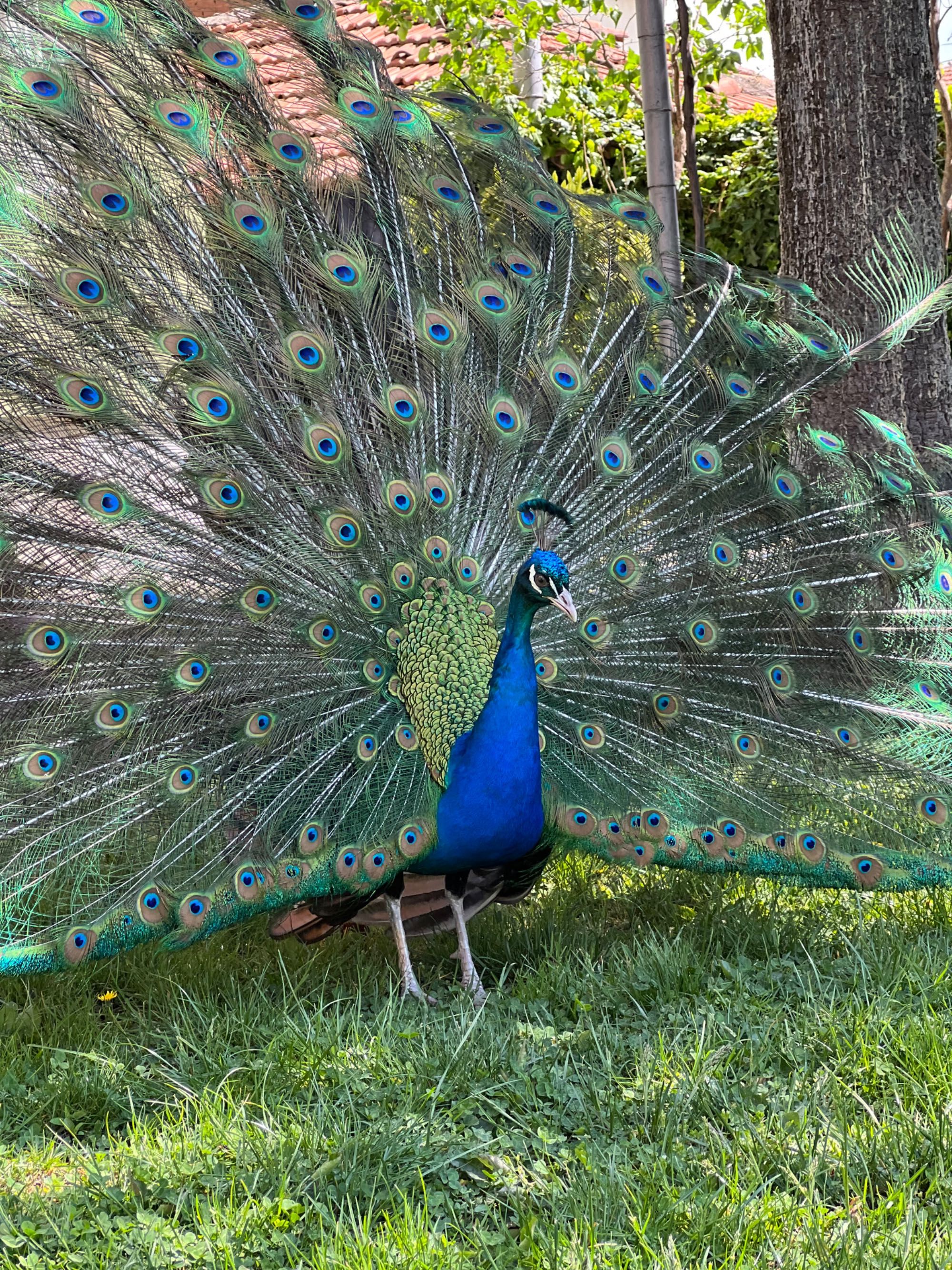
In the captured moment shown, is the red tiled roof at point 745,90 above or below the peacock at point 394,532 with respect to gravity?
above

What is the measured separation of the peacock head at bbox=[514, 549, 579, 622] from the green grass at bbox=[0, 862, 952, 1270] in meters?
0.99

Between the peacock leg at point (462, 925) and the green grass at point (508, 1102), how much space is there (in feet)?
0.22

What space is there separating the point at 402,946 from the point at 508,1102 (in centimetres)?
75

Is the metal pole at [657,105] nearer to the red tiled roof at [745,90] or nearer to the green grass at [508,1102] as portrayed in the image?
the green grass at [508,1102]

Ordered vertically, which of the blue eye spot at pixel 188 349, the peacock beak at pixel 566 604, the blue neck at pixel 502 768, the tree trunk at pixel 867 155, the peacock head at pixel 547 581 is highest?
the tree trunk at pixel 867 155

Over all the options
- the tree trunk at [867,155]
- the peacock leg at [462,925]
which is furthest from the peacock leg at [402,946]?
the tree trunk at [867,155]

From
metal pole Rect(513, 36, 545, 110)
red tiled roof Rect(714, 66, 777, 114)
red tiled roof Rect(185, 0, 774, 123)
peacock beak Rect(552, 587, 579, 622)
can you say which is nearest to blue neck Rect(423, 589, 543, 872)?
peacock beak Rect(552, 587, 579, 622)

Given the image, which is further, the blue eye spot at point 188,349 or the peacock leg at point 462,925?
the peacock leg at point 462,925

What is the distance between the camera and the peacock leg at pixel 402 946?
11.1 ft

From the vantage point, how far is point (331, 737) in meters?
3.24

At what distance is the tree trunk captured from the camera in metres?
4.48

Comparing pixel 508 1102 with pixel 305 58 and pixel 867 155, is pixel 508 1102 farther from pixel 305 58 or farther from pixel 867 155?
pixel 867 155

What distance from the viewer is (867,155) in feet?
14.8

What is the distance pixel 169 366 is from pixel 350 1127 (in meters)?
1.80
